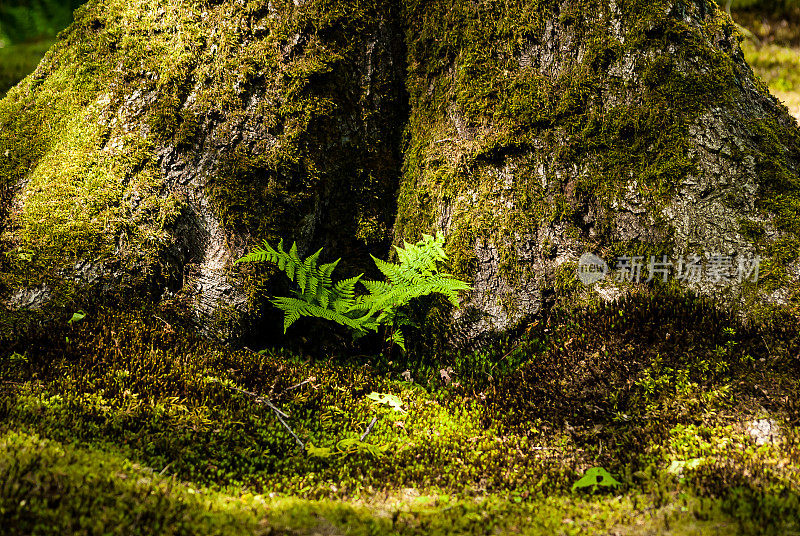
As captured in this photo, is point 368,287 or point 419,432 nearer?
point 419,432

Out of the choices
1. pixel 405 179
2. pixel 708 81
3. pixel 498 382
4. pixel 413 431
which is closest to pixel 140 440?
pixel 413 431

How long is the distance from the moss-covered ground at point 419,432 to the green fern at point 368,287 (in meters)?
0.41

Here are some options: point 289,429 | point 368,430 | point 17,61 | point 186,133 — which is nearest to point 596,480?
point 368,430

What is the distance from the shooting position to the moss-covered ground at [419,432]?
260 centimetres

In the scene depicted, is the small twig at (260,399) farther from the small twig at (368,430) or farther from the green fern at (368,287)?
the green fern at (368,287)

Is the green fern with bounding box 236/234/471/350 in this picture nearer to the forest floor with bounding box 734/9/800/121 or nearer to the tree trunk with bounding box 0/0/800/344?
the tree trunk with bounding box 0/0/800/344

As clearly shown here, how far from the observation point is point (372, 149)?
17.1 ft

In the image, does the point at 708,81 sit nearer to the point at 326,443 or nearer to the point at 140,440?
the point at 326,443

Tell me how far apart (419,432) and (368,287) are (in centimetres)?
143

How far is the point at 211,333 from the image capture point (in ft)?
14.6

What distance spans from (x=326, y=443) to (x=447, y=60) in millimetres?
3628

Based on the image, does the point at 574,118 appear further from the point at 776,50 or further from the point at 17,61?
the point at 17,61

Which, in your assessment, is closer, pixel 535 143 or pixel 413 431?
pixel 413 431

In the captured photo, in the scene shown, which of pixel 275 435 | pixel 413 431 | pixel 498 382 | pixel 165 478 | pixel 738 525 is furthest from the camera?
pixel 498 382
